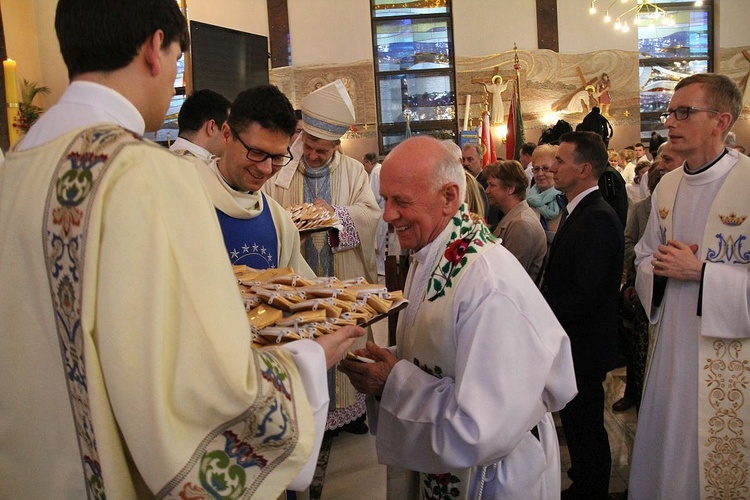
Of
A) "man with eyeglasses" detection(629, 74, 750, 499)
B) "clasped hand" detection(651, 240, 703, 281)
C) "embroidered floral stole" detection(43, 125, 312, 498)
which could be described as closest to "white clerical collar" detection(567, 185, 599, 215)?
"man with eyeglasses" detection(629, 74, 750, 499)

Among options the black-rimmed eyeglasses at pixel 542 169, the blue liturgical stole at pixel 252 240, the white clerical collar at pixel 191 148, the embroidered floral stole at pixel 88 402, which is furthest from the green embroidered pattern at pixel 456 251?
the black-rimmed eyeglasses at pixel 542 169

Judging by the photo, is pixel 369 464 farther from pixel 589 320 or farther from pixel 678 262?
pixel 678 262

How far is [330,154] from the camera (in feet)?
14.2

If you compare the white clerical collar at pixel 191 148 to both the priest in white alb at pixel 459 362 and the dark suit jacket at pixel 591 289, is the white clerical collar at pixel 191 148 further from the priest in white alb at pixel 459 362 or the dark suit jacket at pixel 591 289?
the dark suit jacket at pixel 591 289

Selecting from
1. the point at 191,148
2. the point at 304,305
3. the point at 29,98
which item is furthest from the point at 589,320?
the point at 29,98

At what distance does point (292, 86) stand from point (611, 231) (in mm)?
12699

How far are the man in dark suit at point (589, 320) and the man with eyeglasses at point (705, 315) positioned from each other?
0.30 m

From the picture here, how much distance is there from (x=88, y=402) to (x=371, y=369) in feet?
3.17

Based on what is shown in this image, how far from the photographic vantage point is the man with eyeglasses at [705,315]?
267cm

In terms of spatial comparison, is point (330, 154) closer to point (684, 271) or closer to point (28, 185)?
point (684, 271)

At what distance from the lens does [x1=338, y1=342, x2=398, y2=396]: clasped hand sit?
1967mm

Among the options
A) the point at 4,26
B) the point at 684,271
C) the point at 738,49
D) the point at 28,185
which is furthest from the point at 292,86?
the point at 28,185

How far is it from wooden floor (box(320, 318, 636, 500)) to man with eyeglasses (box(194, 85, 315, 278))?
50.8 inches

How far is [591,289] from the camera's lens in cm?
316
